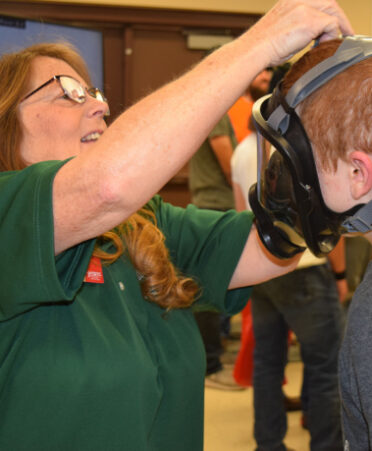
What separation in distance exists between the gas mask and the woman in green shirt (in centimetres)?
7

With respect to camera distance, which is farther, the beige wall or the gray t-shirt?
the beige wall

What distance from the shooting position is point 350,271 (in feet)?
11.5

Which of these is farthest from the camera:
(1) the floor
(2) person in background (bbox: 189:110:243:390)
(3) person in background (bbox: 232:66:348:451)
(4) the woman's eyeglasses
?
(2) person in background (bbox: 189:110:243:390)

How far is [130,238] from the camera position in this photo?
1.28 m

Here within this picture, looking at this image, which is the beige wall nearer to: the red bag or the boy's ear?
the red bag

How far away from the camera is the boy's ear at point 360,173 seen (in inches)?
35.3

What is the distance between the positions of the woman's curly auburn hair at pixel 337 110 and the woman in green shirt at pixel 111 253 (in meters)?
0.08

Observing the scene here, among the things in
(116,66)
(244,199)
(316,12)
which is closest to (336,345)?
(244,199)

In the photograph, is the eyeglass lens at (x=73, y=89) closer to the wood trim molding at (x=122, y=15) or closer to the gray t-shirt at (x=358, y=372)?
the gray t-shirt at (x=358, y=372)

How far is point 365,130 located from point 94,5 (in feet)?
13.0

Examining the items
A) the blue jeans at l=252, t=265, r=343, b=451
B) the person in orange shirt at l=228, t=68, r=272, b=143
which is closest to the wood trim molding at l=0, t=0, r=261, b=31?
the person in orange shirt at l=228, t=68, r=272, b=143

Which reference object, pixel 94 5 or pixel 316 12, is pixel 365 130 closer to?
pixel 316 12

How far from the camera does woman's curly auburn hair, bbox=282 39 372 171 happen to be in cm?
88

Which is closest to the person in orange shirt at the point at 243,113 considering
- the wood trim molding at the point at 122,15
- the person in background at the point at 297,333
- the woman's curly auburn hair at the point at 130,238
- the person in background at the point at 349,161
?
the person in background at the point at 297,333
